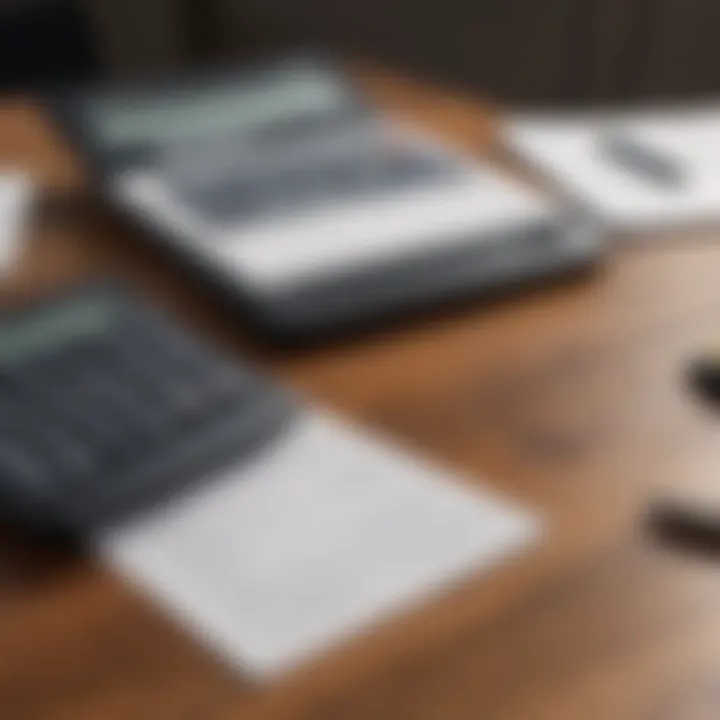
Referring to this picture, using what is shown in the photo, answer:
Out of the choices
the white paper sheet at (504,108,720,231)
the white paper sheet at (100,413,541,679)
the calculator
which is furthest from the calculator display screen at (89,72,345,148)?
the white paper sheet at (100,413,541,679)

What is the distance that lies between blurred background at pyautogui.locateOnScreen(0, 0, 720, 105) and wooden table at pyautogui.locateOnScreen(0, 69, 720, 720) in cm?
105

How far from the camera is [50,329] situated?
0.87 m

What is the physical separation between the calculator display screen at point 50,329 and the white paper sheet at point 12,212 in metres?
0.15

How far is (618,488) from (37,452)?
30 centimetres

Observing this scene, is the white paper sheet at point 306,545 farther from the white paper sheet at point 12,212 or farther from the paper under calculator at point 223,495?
the white paper sheet at point 12,212

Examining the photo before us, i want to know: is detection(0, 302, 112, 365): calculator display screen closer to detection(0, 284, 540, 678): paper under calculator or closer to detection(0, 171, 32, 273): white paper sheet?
detection(0, 284, 540, 678): paper under calculator

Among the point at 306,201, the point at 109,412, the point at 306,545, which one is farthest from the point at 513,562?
the point at 306,201

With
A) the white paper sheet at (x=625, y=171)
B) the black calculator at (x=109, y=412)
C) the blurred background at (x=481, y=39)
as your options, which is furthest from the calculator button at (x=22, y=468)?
the blurred background at (x=481, y=39)

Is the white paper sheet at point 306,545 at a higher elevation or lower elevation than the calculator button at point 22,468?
lower

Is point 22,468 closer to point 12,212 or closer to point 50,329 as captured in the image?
point 50,329

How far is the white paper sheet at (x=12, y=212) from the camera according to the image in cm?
105

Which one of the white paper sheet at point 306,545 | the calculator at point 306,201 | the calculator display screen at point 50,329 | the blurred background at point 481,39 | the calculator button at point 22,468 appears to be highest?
the blurred background at point 481,39

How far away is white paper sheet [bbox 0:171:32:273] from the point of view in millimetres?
1053

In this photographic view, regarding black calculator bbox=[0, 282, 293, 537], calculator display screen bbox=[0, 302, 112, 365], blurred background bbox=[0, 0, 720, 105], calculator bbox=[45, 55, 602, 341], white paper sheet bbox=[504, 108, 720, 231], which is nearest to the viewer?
black calculator bbox=[0, 282, 293, 537]
